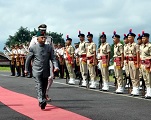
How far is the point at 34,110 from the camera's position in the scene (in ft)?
35.7

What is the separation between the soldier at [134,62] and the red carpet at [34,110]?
354 cm

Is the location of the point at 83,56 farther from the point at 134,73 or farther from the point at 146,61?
the point at 146,61

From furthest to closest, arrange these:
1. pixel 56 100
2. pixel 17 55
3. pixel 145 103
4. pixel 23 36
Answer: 1. pixel 23 36
2. pixel 17 55
3. pixel 56 100
4. pixel 145 103

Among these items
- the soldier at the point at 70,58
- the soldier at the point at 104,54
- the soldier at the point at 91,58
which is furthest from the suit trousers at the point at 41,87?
the soldier at the point at 70,58

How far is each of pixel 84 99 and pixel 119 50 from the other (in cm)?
281

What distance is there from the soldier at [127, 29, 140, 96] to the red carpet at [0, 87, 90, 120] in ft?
11.6

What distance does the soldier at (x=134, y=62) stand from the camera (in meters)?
14.8

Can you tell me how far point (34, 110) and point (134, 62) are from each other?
5108 mm

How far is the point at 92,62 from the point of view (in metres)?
17.6

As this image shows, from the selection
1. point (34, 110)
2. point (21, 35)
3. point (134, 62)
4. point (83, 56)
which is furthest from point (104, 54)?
point (21, 35)

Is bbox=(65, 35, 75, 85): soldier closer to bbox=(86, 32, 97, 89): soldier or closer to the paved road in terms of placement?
bbox=(86, 32, 97, 89): soldier

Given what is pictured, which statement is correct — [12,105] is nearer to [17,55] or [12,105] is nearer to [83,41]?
[83,41]

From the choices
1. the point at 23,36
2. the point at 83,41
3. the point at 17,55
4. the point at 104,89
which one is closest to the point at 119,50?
the point at 104,89

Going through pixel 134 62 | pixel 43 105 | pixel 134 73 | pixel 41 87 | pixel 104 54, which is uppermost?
pixel 104 54
